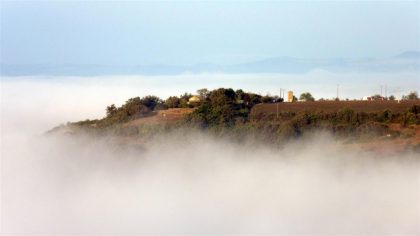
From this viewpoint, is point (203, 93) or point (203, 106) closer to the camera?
point (203, 106)

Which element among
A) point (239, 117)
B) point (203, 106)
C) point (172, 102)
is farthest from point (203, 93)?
point (239, 117)

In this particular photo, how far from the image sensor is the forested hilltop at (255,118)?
3506 cm

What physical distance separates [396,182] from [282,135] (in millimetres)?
5925

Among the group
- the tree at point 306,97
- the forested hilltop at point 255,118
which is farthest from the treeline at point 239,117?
the tree at point 306,97

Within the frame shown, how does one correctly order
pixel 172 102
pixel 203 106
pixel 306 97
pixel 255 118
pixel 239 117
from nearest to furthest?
pixel 255 118
pixel 239 117
pixel 203 106
pixel 172 102
pixel 306 97

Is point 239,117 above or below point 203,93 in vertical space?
below

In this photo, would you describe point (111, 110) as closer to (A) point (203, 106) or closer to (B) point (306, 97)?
(A) point (203, 106)

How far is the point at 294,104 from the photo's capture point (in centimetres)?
4062

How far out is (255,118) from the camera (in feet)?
126

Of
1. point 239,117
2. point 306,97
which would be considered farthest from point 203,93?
point 306,97

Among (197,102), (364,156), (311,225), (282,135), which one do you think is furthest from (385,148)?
(197,102)

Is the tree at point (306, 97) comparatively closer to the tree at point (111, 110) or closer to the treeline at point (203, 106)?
the treeline at point (203, 106)

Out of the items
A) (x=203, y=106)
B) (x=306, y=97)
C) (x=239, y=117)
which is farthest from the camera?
(x=306, y=97)

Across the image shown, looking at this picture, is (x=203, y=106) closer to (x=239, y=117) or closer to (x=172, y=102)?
(x=239, y=117)
